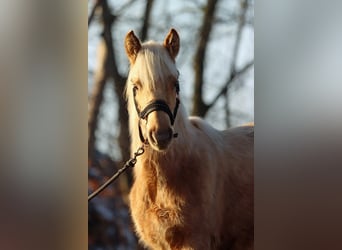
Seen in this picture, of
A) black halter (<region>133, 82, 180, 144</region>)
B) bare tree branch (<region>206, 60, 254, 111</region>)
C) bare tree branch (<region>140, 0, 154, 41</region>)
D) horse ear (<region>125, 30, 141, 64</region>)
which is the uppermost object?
bare tree branch (<region>140, 0, 154, 41</region>)

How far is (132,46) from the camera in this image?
8.71 ft

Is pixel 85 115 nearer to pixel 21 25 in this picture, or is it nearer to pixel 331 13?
pixel 21 25

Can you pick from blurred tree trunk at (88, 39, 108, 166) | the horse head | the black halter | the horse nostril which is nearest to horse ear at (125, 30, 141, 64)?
the horse head

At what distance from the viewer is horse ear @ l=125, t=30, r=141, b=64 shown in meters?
2.65

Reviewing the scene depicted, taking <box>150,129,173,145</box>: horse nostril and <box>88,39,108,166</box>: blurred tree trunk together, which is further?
<box>88,39,108,166</box>: blurred tree trunk

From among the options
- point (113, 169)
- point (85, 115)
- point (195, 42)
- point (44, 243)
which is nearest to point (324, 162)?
point (195, 42)

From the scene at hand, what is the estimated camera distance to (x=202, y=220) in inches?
102

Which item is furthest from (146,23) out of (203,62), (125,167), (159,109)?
(125,167)

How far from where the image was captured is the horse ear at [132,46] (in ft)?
8.71

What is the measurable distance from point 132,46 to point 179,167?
0.64 m

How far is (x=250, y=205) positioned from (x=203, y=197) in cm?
23

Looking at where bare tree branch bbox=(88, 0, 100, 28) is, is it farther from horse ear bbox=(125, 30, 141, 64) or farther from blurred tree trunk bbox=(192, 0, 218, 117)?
blurred tree trunk bbox=(192, 0, 218, 117)

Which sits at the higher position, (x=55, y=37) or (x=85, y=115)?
(x=55, y=37)

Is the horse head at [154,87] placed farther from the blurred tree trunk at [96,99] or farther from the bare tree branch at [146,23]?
the blurred tree trunk at [96,99]
